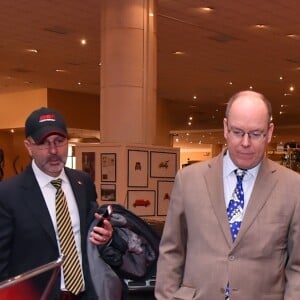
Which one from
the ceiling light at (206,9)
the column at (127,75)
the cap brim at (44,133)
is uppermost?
the ceiling light at (206,9)

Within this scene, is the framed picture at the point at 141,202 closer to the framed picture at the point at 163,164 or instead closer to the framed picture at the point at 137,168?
the framed picture at the point at 137,168

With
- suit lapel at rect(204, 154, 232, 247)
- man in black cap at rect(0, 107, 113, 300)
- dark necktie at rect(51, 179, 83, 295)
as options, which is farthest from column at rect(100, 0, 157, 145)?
suit lapel at rect(204, 154, 232, 247)

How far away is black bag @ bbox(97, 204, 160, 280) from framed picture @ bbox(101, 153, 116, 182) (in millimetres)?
5488

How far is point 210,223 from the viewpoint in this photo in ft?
8.41

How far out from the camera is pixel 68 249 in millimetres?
2885

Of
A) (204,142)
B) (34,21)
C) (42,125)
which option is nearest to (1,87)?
(34,21)

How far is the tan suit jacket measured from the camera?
249cm

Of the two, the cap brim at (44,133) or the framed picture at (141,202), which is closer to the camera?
the cap brim at (44,133)

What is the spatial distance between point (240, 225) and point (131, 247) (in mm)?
736

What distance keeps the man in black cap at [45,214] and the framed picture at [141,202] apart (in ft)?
18.6

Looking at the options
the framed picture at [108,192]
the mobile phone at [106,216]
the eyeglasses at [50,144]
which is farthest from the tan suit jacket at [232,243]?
the framed picture at [108,192]

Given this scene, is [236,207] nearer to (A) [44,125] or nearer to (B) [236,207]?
(B) [236,207]

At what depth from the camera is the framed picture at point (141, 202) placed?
8.74 m

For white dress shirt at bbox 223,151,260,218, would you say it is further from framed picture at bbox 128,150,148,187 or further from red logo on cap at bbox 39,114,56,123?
framed picture at bbox 128,150,148,187
